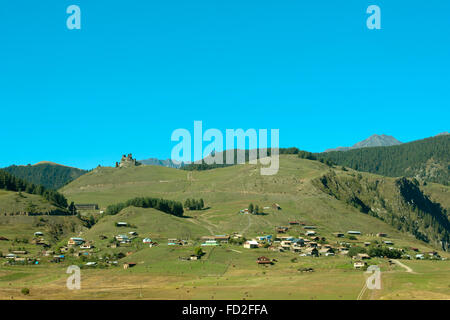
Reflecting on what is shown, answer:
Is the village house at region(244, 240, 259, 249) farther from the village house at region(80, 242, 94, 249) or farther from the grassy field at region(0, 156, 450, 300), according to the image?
the village house at region(80, 242, 94, 249)

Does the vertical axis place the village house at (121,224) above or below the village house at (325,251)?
above

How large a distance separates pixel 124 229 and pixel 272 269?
256ft

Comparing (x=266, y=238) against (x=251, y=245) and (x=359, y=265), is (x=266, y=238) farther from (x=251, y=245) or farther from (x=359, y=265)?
(x=359, y=265)

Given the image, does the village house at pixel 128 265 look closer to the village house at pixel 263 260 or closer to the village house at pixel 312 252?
the village house at pixel 263 260

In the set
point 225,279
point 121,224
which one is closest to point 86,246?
point 121,224

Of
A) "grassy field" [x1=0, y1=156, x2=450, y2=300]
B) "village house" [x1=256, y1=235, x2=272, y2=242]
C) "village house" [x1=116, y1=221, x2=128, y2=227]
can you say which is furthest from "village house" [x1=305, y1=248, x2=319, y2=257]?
"village house" [x1=116, y1=221, x2=128, y2=227]

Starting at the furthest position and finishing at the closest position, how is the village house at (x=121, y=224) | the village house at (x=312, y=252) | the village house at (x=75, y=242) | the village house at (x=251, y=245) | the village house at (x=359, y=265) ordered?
the village house at (x=121, y=224) < the village house at (x=75, y=242) < the village house at (x=251, y=245) < the village house at (x=312, y=252) < the village house at (x=359, y=265)

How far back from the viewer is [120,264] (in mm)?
125938

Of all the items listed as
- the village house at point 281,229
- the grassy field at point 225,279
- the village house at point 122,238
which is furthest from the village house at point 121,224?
the village house at point 281,229

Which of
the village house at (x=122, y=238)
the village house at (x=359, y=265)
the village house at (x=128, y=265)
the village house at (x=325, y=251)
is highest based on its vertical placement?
the village house at (x=122, y=238)
